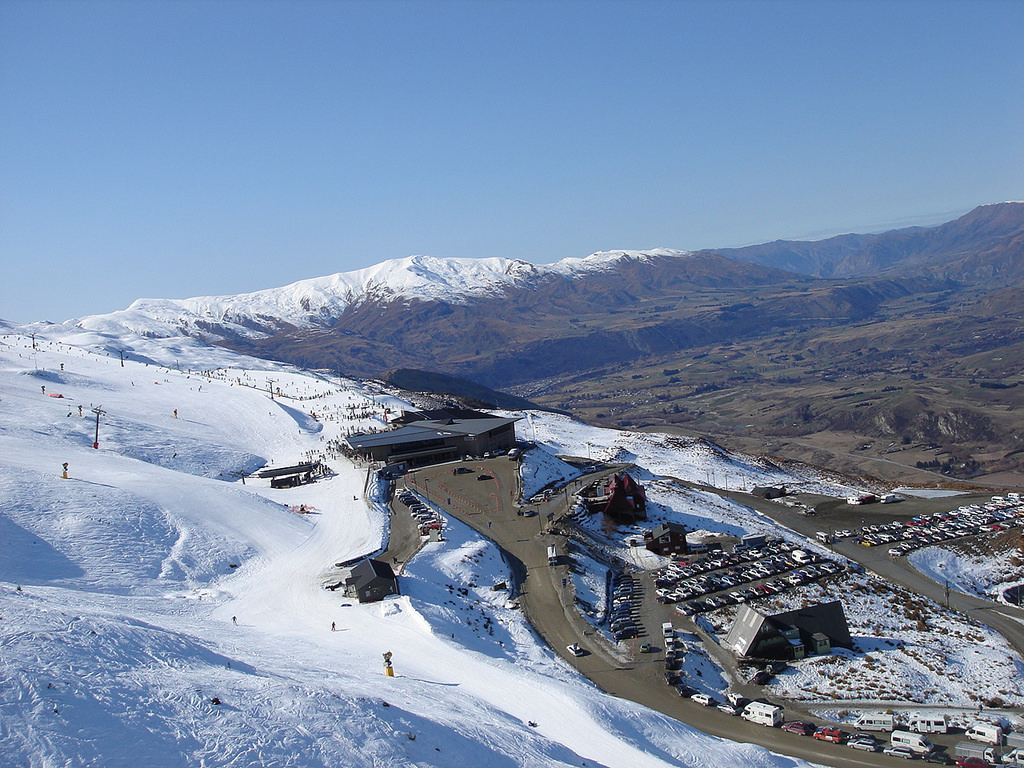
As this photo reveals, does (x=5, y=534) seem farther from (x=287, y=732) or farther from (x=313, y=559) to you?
(x=287, y=732)

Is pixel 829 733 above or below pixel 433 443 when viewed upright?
below

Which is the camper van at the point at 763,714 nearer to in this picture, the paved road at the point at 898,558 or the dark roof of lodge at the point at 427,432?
the paved road at the point at 898,558

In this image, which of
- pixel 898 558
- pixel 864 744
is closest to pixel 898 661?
pixel 864 744

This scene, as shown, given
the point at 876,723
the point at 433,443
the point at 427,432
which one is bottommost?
the point at 876,723

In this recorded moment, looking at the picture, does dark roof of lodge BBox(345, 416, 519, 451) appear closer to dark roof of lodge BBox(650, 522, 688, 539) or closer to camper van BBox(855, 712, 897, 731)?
dark roof of lodge BBox(650, 522, 688, 539)

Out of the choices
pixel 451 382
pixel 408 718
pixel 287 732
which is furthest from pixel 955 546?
pixel 451 382

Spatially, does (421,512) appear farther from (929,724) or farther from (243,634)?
(929,724)
